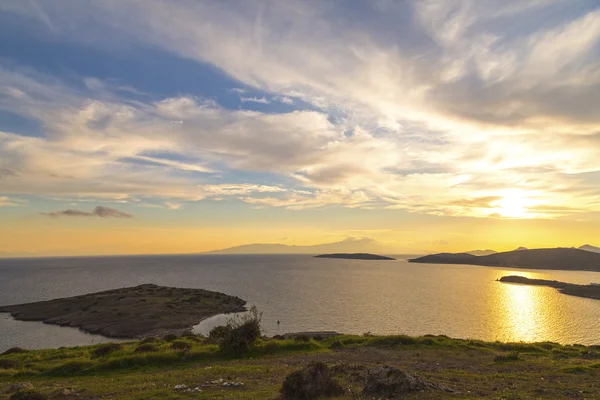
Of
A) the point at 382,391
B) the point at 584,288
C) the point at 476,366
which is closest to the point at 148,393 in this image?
the point at 382,391

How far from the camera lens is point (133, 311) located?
10044cm

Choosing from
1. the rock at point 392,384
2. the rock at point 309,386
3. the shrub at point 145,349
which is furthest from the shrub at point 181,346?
the rock at point 392,384

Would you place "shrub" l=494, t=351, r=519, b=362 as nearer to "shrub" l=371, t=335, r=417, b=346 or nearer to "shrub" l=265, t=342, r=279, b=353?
"shrub" l=371, t=335, r=417, b=346

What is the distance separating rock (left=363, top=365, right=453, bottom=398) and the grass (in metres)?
0.70

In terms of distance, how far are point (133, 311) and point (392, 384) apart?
97.9 m

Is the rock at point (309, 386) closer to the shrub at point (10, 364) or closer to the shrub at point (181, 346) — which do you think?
the shrub at point (181, 346)

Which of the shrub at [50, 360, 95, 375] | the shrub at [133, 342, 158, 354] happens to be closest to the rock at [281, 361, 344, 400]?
the shrub at [50, 360, 95, 375]

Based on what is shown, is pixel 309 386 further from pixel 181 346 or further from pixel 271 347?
pixel 181 346

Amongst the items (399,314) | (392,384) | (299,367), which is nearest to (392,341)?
(299,367)

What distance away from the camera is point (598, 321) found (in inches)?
3959

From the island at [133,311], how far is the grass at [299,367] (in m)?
46.3

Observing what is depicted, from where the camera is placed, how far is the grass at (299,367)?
21438mm

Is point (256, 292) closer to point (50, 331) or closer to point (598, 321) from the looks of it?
point (50, 331)

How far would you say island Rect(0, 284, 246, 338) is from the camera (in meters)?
87.4
